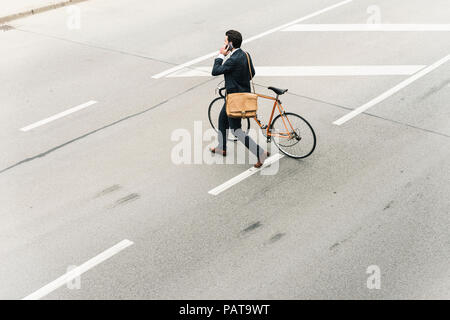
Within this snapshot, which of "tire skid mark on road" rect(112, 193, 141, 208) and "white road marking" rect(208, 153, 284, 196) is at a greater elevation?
"tire skid mark on road" rect(112, 193, 141, 208)

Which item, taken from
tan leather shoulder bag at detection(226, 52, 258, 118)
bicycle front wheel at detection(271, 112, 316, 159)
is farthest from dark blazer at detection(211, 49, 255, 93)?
bicycle front wheel at detection(271, 112, 316, 159)

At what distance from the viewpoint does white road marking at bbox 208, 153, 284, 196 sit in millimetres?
8000

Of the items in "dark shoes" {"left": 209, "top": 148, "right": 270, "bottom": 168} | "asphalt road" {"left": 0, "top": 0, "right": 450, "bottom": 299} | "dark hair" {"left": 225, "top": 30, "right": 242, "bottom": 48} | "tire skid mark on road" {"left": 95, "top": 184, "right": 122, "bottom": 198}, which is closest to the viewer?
"asphalt road" {"left": 0, "top": 0, "right": 450, "bottom": 299}

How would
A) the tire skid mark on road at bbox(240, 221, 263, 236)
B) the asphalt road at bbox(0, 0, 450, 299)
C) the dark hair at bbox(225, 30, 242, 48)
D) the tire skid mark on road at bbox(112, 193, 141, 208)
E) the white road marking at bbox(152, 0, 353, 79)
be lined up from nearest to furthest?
the asphalt road at bbox(0, 0, 450, 299) → the tire skid mark on road at bbox(240, 221, 263, 236) → the tire skid mark on road at bbox(112, 193, 141, 208) → the dark hair at bbox(225, 30, 242, 48) → the white road marking at bbox(152, 0, 353, 79)

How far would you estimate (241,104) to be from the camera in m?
8.30

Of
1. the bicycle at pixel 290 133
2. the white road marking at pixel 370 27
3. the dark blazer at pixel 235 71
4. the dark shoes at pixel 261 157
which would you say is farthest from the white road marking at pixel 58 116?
the white road marking at pixel 370 27

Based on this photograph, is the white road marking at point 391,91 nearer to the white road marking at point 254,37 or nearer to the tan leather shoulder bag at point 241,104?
the tan leather shoulder bag at point 241,104

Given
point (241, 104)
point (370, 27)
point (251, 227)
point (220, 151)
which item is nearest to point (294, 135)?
point (241, 104)

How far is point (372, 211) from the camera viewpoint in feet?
24.4

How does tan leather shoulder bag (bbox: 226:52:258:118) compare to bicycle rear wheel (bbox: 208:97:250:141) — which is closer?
tan leather shoulder bag (bbox: 226:52:258:118)

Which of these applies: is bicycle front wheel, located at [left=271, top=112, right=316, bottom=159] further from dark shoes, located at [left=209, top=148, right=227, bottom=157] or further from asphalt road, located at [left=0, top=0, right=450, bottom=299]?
dark shoes, located at [left=209, top=148, right=227, bottom=157]

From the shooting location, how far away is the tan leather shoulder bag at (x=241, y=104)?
27.1 ft

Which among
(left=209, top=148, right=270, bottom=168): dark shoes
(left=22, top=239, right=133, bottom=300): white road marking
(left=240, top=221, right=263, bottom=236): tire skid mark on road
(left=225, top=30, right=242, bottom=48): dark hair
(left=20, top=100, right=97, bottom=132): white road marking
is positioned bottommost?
(left=240, top=221, right=263, bottom=236): tire skid mark on road

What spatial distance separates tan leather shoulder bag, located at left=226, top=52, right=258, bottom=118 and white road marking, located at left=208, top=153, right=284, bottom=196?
0.79 meters
